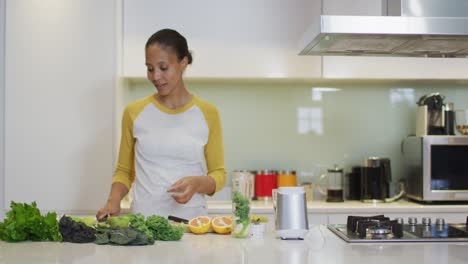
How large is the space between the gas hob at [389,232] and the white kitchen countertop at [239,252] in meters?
0.04

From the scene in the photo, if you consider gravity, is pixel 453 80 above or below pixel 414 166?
above

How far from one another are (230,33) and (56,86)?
0.94m

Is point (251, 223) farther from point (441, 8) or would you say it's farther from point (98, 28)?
point (98, 28)

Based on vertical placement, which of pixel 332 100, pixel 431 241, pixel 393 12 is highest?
pixel 393 12

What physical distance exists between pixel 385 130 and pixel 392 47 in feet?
4.44

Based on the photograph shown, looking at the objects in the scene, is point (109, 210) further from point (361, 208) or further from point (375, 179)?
point (375, 179)

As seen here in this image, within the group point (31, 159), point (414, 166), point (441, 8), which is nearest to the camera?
point (441, 8)

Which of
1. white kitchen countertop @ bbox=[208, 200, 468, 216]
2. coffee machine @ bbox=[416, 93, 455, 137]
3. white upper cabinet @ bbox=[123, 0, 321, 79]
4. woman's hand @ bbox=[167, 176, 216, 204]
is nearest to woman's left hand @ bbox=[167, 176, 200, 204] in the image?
woman's hand @ bbox=[167, 176, 216, 204]

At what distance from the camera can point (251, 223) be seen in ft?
6.78

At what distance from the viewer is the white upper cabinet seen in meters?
3.46

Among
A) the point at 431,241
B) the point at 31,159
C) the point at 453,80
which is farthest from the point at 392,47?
the point at 31,159

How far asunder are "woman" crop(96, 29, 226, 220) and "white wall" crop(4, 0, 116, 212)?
798 millimetres

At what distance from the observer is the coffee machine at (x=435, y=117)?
3.60 m

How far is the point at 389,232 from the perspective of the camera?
207 cm
